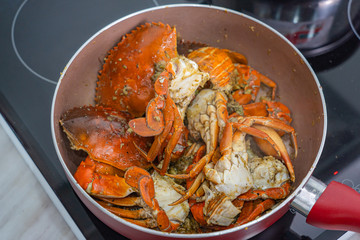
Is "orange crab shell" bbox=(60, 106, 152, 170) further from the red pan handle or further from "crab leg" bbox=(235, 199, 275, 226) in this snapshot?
the red pan handle

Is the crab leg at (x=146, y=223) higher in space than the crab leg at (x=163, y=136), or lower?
lower

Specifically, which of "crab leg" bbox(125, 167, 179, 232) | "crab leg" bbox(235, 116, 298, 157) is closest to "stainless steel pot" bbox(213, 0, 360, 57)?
"crab leg" bbox(235, 116, 298, 157)

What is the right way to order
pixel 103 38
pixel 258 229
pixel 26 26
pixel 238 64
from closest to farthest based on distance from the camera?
pixel 258 229, pixel 103 38, pixel 238 64, pixel 26 26

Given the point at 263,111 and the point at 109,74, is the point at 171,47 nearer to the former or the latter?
the point at 109,74

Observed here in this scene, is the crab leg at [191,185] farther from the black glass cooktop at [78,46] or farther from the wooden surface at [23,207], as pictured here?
the wooden surface at [23,207]

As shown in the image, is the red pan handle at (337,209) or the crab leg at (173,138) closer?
the red pan handle at (337,209)

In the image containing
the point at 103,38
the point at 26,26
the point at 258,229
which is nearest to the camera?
the point at 258,229

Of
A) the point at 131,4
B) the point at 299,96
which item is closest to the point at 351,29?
the point at 299,96

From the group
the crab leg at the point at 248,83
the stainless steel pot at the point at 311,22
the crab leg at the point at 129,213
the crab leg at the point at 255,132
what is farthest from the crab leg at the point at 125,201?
the stainless steel pot at the point at 311,22
